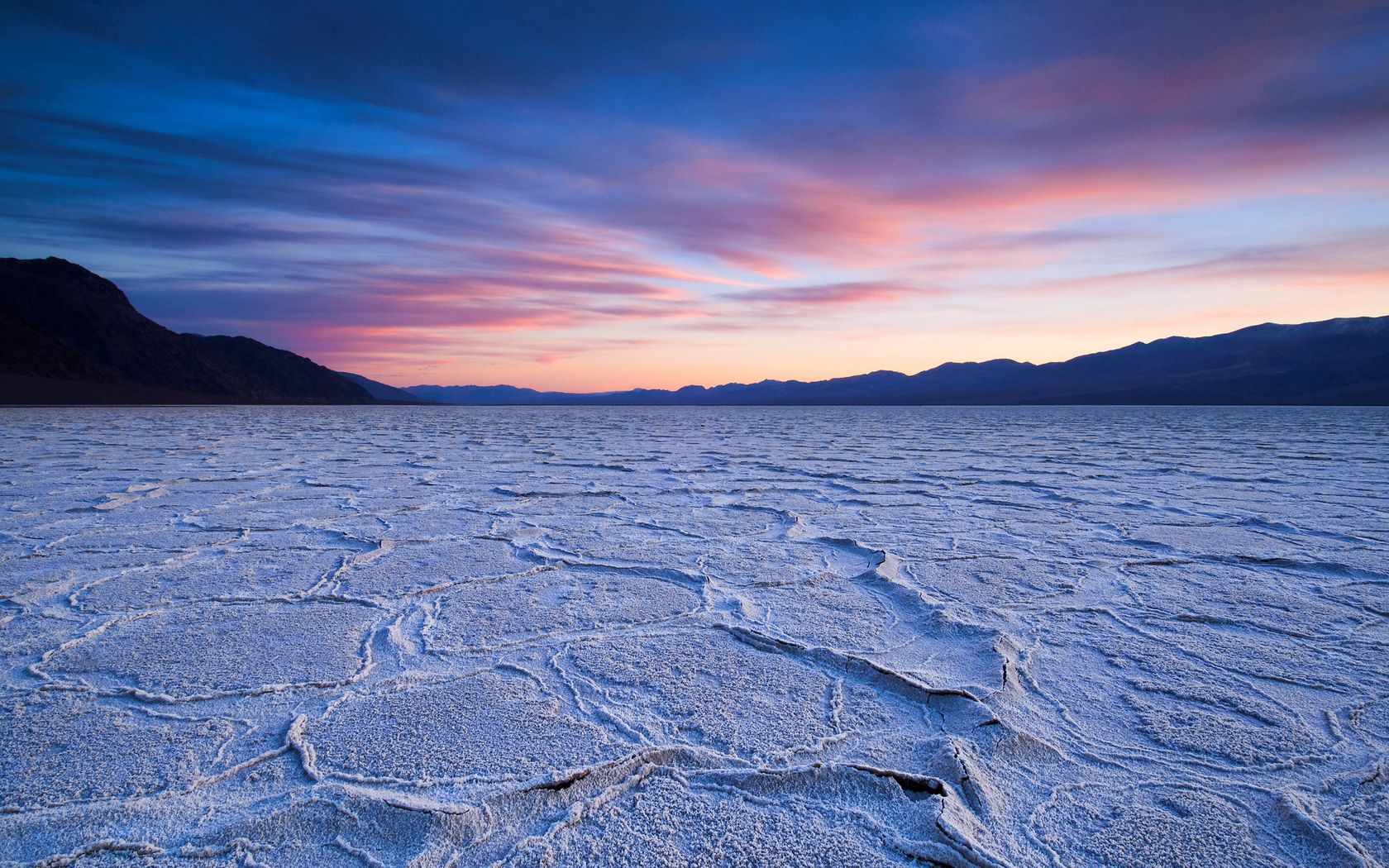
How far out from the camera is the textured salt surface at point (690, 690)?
101 centimetres

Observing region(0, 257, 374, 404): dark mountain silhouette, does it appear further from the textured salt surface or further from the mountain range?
the textured salt surface

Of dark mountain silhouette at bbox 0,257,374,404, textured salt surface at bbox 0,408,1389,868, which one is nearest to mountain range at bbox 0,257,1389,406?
dark mountain silhouette at bbox 0,257,374,404

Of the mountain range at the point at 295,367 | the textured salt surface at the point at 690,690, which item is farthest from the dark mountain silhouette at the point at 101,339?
the textured salt surface at the point at 690,690

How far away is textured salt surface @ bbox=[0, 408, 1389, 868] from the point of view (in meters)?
1.01

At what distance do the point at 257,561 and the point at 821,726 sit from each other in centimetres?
220

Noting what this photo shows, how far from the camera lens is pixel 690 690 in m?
1.50

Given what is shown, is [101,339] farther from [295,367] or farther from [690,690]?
[690,690]

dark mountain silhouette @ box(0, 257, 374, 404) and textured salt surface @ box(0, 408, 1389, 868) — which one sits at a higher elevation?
dark mountain silhouette @ box(0, 257, 374, 404)

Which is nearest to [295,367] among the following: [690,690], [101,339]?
[101,339]

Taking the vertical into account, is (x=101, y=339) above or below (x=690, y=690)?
above

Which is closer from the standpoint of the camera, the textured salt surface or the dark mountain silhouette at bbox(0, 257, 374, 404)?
the textured salt surface

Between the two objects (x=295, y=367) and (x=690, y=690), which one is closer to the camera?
(x=690, y=690)

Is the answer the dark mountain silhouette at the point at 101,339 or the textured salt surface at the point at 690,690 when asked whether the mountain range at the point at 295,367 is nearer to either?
the dark mountain silhouette at the point at 101,339

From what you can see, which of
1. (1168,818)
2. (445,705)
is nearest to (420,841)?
(445,705)
